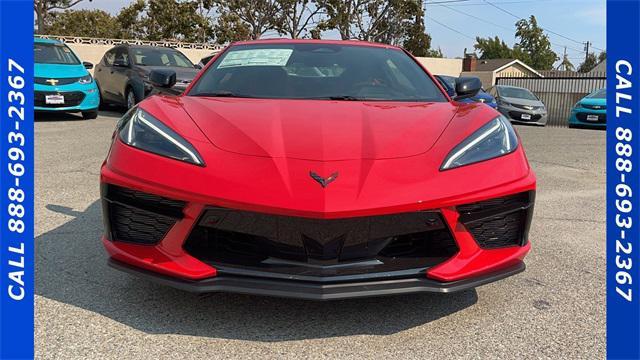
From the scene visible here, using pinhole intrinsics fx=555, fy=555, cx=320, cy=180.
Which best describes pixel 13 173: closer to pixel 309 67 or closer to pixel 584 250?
pixel 309 67

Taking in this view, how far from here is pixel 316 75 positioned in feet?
11.0

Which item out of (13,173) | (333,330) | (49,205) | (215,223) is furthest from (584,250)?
(49,205)

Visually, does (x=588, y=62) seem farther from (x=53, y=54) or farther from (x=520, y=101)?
(x=53, y=54)

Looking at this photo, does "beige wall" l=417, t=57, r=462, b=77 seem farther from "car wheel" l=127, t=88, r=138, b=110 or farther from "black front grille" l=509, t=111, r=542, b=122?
"car wheel" l=127, t=88, r=138, b=110

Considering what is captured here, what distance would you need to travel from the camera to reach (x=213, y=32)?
127 ft

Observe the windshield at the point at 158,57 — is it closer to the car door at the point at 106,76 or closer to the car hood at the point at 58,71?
the car door at the point at 106,76

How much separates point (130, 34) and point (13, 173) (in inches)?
1735

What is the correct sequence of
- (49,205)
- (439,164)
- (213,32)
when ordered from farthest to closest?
(213,32), (49,205), (439,164)

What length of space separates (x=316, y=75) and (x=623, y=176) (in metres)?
1.90

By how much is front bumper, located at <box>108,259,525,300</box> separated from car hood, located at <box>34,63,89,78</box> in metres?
8.41

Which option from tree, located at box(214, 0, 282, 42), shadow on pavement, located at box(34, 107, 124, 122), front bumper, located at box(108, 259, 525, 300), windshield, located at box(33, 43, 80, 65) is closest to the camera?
front bumper, located at box(108, 259, 525, 300)

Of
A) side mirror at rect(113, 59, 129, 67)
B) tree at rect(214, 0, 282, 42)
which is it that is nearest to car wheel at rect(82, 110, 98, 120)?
side mirror at rect(113, 59, 129, 67)

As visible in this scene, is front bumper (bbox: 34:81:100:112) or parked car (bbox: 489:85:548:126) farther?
parked car (bbox: 489:85:548:126)

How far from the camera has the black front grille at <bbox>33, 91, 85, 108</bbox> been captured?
9172 mm
